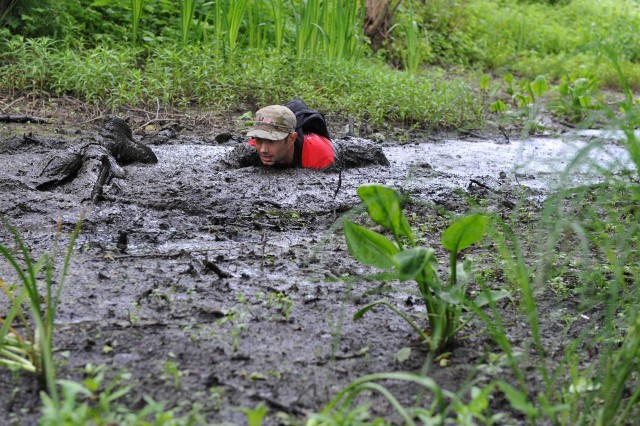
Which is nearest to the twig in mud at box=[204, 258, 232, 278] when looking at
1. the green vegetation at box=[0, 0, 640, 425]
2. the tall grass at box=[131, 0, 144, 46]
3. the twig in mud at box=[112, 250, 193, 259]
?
the twig in mud at box=[112, 250, 193, 259]

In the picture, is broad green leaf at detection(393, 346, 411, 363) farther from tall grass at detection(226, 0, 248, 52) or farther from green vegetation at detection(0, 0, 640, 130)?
tall grass at detection(226, 0, 248, 52)

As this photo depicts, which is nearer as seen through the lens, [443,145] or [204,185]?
[204,185]

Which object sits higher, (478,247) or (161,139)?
(478,247)

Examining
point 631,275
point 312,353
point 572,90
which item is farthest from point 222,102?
point 312,353

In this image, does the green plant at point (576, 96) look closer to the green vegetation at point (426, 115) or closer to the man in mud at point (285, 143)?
the green vegetation at point (426, 115)

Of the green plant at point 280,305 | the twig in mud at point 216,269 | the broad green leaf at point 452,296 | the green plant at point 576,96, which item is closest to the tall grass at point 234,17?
the green plant at point 576,96

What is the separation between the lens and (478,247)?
12.1 ft

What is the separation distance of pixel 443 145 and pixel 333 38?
6.71 feet

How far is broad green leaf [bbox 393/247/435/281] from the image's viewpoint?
2.03m

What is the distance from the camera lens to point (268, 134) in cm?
536

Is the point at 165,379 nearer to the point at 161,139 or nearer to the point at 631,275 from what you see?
the point at 631,275

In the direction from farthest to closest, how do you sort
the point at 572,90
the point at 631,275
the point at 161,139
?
1. the point at 572,90
2. the point at 161,139
3. the point at 631,275

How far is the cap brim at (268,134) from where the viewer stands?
210 inches

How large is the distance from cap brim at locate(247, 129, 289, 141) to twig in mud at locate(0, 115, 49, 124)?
6.66 ft
